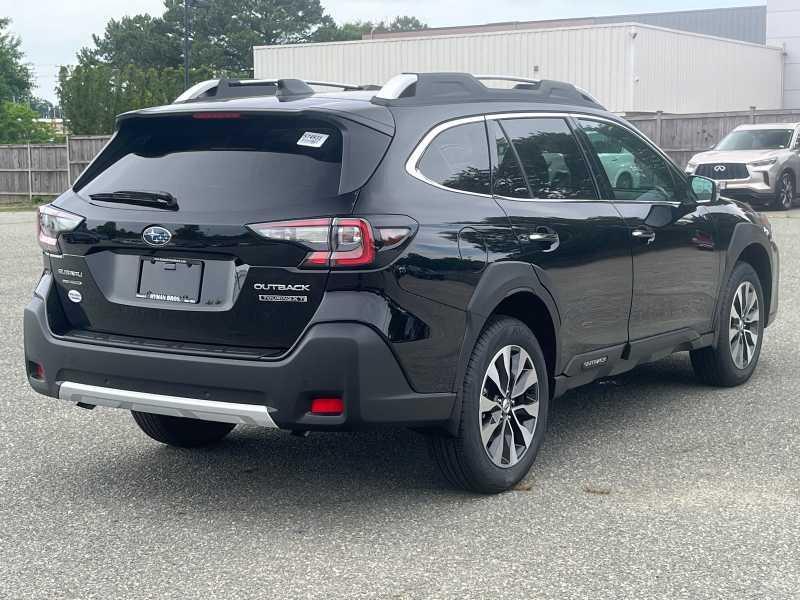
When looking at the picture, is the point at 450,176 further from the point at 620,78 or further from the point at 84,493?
the point at 620,78

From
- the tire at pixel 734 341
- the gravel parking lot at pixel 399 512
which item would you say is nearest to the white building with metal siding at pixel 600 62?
the tire at pixel 734 341

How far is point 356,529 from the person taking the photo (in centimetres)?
472

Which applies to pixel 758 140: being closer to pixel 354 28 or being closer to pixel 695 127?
pixel 695 127

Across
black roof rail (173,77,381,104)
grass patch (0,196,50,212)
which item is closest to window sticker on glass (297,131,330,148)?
black roof rail (173,77,381,104)

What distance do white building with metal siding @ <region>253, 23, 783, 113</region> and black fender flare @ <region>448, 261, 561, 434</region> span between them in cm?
3246

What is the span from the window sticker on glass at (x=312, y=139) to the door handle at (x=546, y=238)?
108 cm

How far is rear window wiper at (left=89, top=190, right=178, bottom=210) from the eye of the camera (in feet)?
15.7

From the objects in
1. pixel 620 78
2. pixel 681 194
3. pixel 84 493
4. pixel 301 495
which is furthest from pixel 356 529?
pixel 620 78

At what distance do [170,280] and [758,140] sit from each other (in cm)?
2201

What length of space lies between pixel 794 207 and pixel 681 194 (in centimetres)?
2032

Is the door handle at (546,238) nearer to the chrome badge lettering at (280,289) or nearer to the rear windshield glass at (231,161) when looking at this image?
the rear windshield glass at (231,161)

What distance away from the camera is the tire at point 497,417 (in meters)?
4.91

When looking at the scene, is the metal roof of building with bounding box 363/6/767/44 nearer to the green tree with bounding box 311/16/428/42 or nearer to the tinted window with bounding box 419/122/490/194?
the green tree with bounding box 311/16/428/42

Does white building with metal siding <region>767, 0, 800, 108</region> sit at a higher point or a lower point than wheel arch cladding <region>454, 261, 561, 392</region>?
higher
